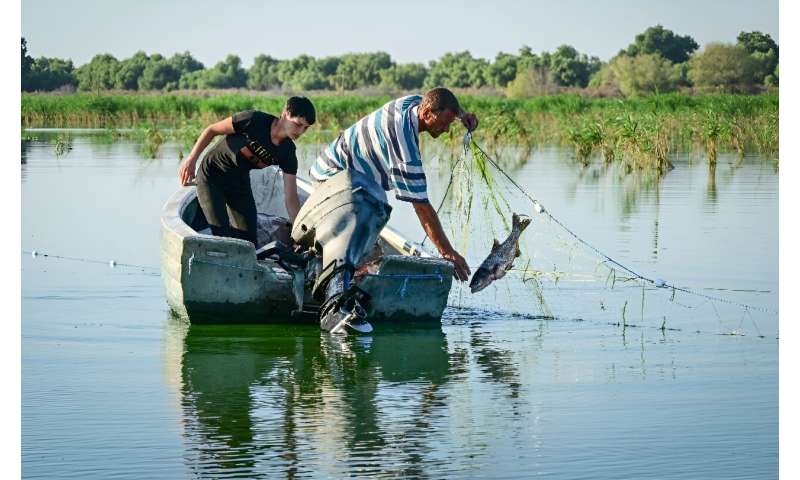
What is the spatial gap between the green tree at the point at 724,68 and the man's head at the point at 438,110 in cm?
3545

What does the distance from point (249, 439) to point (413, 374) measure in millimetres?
1768

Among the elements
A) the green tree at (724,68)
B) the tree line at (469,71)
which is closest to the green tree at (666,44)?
the tree line at (469,71)

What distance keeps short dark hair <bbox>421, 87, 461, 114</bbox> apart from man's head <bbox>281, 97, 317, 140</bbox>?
2.66 feet

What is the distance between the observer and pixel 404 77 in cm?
9344

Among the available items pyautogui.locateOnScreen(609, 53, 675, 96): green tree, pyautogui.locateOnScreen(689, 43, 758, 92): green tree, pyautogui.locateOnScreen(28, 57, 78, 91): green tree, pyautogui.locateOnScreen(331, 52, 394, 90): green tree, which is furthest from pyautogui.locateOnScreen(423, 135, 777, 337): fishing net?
pyautogui.locateOnScreen(331, 52, 394, 90): green tree

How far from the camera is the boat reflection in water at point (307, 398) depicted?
229 inches

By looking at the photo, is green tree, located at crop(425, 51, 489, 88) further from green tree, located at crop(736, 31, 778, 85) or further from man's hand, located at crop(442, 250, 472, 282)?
man's hand, located at crop(442, 250, 472, 282)

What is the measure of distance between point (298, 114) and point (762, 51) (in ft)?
124

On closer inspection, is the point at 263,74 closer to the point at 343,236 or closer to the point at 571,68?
the point at 571,68

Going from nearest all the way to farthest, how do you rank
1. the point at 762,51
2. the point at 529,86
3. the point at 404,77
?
the point at 762,51 → the point at 529,86 → the point at 404,77

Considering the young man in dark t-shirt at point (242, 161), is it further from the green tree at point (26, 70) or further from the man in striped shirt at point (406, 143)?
the green tree at point (26, 70)

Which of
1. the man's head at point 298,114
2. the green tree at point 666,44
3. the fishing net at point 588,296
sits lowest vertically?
the fishing net at point 588,296

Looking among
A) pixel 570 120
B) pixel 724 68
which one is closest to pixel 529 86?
pixel 724 68
